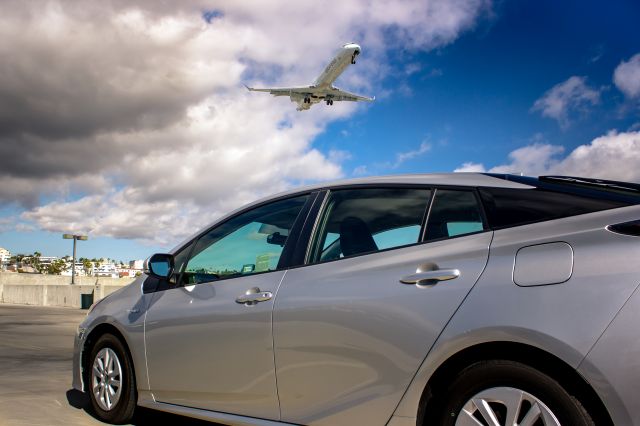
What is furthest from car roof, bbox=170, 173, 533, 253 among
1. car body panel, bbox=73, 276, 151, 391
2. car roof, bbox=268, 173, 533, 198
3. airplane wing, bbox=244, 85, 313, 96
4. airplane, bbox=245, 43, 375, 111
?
airplane wing, bbox=244, 85, 313, 96

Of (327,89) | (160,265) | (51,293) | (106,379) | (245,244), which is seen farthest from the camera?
(327,89)

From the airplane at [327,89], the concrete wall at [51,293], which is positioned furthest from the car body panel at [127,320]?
the airplane at [327,89]

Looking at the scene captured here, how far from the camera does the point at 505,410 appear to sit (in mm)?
2096

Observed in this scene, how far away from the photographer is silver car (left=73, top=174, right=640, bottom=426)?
2.02 meters

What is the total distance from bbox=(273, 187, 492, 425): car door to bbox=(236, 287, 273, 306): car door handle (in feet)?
0.33

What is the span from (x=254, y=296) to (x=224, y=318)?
269 mm

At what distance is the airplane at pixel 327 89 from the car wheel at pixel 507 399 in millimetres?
44232

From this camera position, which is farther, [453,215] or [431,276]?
[453,215]

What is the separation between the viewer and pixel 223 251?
357 centimetres

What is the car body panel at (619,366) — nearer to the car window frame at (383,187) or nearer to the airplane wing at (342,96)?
the car window frame at (383,187)

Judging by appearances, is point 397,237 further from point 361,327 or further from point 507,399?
point 507,399

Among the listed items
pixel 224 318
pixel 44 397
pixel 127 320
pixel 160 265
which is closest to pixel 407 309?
pixel 224 318

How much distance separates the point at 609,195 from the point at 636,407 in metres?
0.86

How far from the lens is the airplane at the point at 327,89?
44.7 metres
